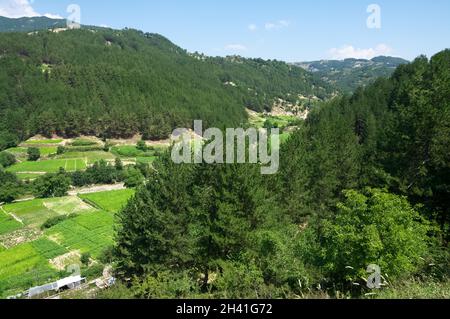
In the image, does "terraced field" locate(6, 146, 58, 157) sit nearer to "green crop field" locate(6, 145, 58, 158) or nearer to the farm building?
"green crop field" locate(6, 145, 58, 158)

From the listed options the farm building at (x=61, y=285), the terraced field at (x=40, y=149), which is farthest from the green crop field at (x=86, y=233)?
the terraced field at (x=40, y=149)

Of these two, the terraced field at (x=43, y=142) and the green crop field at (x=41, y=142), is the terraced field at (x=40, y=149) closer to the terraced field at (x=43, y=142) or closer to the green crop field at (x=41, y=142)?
the terraced field at (x=43, y=142)

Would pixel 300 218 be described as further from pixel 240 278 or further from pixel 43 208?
pixel 43 208

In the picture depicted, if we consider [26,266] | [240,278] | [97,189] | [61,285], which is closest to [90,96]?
[97,189]

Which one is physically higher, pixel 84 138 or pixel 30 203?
pixel 84 138

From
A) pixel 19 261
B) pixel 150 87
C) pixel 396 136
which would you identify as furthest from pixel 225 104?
pixel 396 136

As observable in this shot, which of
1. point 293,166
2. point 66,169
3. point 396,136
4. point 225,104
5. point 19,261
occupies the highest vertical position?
point 225,104

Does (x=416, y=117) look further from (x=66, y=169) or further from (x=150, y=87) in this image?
(x=150, y=87)
